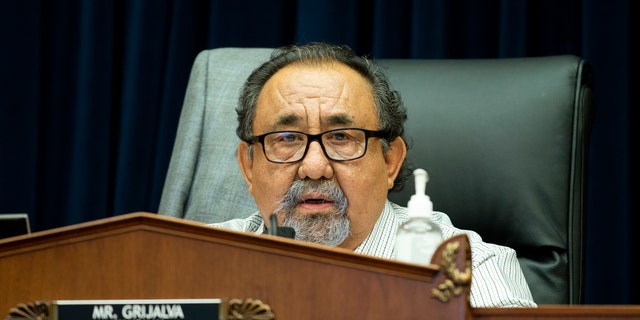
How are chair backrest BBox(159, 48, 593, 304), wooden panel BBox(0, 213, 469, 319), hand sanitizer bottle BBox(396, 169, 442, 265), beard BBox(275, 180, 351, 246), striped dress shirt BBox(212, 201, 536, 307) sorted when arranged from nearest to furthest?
1. wooden panel BBox(0, 213, 469, 319)
2. hand sanitizer bottle BBox(396, 169, 442, 265)
3. striped dress shirt BBox(212, 201, 536, 307)
4. beard BBox(275, 180, 351, 246)
5. chair backrest BBox(159, 48, 593, 304)

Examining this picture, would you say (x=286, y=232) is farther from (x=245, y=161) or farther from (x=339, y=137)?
(x=245, y=161)

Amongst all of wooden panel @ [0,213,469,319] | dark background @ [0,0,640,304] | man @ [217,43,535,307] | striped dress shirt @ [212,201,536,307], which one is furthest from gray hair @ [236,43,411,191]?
wooden panel @ [0,213,469,319]

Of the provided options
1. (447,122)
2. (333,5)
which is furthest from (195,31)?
(447,122)

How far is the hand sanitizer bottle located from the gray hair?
67 centimetres

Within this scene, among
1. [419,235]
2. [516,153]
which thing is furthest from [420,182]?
[516,153]

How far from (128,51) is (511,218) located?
3.89 feet

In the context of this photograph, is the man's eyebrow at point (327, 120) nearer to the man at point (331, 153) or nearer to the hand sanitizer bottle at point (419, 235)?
the man at point (331, 153)

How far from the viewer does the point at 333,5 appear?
237 cm

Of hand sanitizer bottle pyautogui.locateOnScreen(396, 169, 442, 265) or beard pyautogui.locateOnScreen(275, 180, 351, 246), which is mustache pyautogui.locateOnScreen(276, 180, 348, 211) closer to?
beard pyautogui.locateOnScreen(275, 180, 351, 246)

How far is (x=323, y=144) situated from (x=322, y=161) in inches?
1.5

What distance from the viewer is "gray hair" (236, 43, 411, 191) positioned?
5.87ft

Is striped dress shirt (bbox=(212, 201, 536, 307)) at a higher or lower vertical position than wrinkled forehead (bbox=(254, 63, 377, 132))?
lower

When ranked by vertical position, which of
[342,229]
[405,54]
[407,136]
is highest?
[405,54]

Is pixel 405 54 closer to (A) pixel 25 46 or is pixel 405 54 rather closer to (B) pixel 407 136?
(B) pixel 407 136
